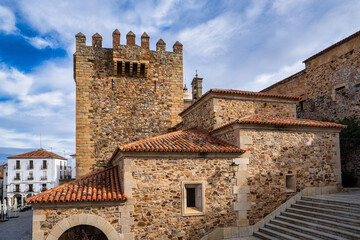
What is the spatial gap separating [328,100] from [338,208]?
7801 mm

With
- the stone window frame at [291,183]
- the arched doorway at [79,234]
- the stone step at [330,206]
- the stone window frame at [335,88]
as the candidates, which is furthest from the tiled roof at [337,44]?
the arched doorway at [79,234]

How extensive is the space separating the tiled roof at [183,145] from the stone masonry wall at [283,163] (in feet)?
3.26

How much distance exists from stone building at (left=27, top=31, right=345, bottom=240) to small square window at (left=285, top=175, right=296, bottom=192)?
4cm

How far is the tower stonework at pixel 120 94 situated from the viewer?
13.7 meters

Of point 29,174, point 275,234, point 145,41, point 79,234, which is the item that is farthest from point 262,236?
point 29,174

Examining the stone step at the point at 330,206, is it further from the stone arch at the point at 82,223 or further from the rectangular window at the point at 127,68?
the rectangular window at the point at 127,68

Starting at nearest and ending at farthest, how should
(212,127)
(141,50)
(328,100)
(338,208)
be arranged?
(338,208)
(212,127)
(328,100)
(141,50)

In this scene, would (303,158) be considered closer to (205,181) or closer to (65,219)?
(205,181)

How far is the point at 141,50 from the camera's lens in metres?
15.1

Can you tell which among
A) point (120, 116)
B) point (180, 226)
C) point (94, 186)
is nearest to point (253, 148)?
point (180, 226)

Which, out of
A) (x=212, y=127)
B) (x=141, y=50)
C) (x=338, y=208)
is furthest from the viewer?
(x=141, y=50)

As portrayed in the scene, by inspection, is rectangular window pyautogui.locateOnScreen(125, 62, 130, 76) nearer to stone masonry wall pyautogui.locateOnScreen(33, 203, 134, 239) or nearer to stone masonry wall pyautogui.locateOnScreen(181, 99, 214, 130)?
stone masonry wall pyautogui.locateOnScreen(181, 99, 214, 130)

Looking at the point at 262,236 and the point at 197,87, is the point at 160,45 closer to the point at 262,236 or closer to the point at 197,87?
the point at 197,87

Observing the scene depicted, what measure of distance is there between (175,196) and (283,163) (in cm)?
459
